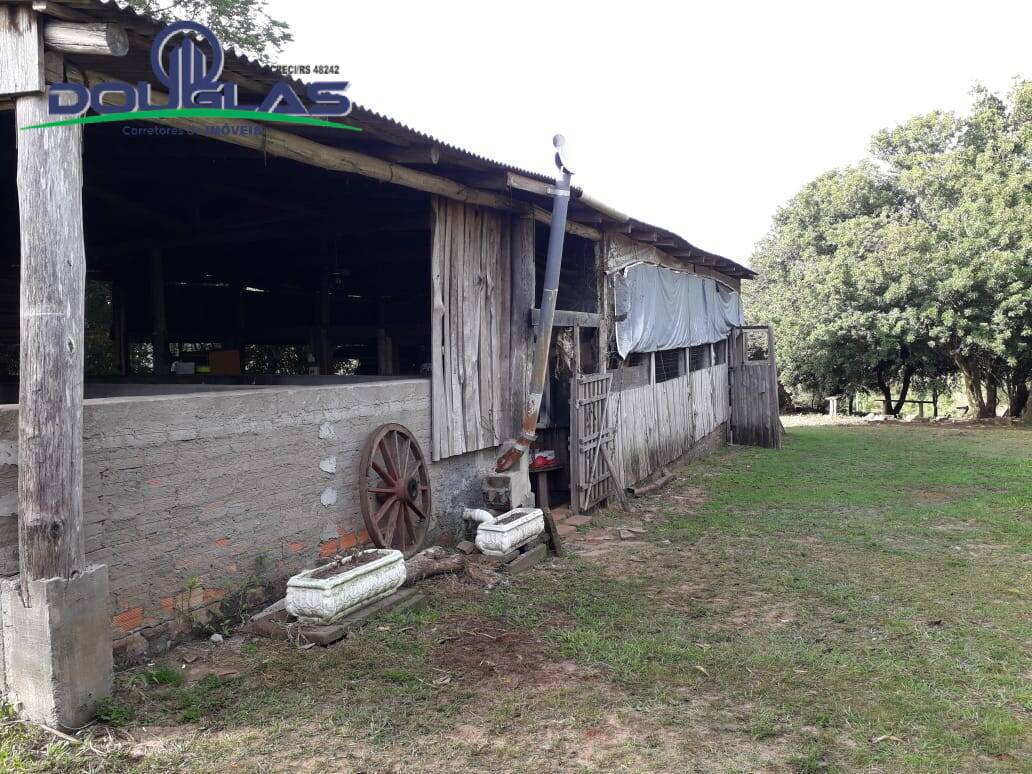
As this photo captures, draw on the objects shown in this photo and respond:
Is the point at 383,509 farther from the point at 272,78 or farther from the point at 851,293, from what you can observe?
the point at 851,293

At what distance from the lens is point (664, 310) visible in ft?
38.2

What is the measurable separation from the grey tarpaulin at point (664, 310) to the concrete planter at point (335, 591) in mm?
5527

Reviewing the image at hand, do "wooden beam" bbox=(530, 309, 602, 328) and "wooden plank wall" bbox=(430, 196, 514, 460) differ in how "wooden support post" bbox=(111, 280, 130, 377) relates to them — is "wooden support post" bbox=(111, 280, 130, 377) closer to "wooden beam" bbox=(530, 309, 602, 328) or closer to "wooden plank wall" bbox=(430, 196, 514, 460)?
"wooden plank wall" bbox=(430, 196, 514, 460)

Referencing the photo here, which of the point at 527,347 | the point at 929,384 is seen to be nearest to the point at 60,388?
the point at 527,347

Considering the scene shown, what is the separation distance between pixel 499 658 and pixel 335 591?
109 centimetres

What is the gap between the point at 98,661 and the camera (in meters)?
3.81

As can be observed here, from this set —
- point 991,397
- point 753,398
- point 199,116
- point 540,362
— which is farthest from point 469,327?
point 991,397

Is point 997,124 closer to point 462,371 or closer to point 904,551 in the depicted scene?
point 904,551

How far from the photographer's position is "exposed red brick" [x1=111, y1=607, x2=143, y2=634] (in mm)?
4199

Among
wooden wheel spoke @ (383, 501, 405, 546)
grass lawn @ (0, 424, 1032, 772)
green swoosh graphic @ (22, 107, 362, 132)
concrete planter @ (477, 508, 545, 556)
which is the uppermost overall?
green swoosh graphic @ (22, 107, 362, 132)

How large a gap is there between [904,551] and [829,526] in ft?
3.67

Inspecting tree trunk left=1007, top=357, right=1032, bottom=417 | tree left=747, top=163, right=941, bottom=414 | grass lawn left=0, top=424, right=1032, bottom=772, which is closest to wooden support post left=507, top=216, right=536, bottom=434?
grass lawn left=0, top=424, right=1032, bottom=772

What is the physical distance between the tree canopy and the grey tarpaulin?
A: 6658 mm

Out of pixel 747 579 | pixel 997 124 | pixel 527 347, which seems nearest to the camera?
pixel 747 579
